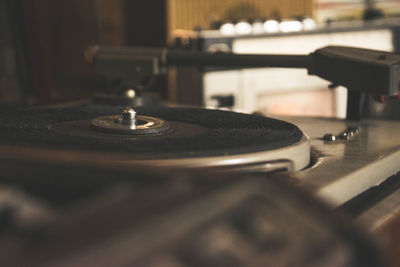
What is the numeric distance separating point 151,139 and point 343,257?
1.42 ft

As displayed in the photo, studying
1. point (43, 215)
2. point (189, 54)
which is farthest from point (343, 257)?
point (189, 54)

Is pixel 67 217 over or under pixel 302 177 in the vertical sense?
over

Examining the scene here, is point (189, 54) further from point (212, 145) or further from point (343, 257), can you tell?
point (343, 257)

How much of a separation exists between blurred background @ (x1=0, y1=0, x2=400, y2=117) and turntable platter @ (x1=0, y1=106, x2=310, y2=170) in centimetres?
37

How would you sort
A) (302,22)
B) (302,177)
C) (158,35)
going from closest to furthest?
(302,177), (302,22), (158,35)

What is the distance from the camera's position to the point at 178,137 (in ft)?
2.59

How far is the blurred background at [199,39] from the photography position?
223cm

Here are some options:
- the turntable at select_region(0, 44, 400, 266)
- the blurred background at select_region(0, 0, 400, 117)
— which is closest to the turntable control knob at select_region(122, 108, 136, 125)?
the turntable at select_region(0, 44, 400, 266)

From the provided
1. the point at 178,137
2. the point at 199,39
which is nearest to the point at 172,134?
the point at 178,137

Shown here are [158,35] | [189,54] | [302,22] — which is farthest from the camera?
[158,35]

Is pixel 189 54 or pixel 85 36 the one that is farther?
pixel 85 36

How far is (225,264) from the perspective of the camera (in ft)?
1.18

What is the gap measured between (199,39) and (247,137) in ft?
4.88

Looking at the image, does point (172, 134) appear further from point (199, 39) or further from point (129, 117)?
point (199, 39)
